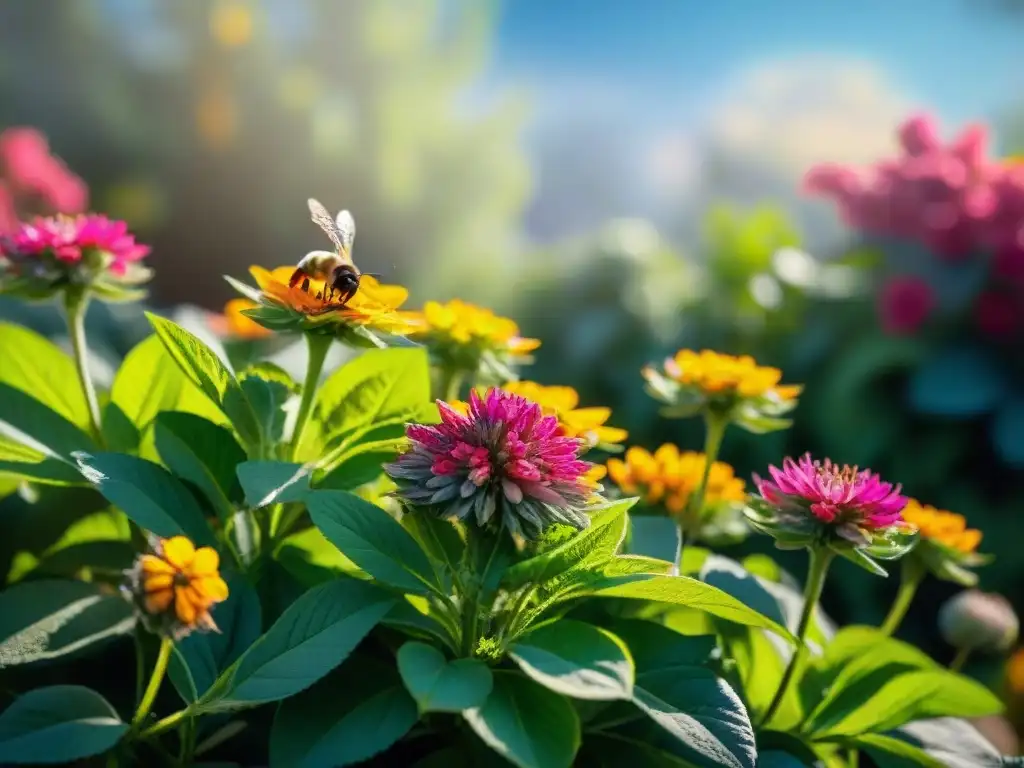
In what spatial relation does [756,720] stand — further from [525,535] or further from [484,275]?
[484,275]

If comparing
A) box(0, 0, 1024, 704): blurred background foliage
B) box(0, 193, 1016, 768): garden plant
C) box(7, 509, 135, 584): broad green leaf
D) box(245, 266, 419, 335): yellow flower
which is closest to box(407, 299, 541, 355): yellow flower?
box(0, 193, 1016, 768): garden plant

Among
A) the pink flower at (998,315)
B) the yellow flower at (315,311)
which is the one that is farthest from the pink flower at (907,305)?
the yellow flower at (315,311)

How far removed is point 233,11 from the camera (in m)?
4.88

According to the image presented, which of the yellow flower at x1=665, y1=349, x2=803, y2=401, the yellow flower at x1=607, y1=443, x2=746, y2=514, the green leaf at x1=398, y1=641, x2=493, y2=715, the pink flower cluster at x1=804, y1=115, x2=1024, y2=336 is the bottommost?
the green leaf at x1=398, y1=641, x2=493, y2=715

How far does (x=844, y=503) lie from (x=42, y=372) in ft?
2.37

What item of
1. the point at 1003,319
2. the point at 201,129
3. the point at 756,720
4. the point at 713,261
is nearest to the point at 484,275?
the point at 713,261

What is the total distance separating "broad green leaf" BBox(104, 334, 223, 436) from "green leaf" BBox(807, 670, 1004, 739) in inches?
24.1

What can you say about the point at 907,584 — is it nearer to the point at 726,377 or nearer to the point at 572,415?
the point at 726,377

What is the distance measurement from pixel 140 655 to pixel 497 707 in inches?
12.1

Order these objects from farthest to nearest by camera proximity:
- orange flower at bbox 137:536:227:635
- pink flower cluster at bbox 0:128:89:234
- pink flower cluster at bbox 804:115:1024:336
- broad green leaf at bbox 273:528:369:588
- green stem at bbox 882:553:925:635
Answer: pink flower cluster at bbox 0:128:89:234, pink flower cluster at bbox 804:115:1024:336, green stem at bbox 882:553:925:635, broad green leaf at bbox 273:528:369:588, orange flower at bbox 137:536:227:635

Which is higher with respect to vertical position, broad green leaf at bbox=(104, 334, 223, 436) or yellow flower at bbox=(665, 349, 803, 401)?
yellow flower at bbox=(665, 349, 803, 401)

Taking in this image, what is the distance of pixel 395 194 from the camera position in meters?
4.38

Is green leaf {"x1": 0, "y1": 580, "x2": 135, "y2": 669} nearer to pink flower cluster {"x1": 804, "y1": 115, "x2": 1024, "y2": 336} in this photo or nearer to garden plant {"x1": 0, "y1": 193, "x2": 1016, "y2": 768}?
→ garden plant {"x1": 0, "y1": 193, "x2": 1016, "y2": 768}

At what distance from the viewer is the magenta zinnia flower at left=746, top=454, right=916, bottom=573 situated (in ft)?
2.34
